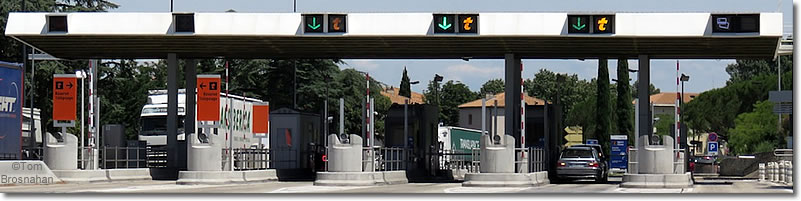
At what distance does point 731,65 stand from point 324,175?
124883 millimetres

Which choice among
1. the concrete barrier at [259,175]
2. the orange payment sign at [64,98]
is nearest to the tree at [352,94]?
the concrete barrier at [259,175]

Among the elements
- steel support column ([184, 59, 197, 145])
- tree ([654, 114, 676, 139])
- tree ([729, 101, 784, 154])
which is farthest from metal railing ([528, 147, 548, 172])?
tree ([654, 114, 676, 139])

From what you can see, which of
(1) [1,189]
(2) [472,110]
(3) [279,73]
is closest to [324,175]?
(1) [1,189]

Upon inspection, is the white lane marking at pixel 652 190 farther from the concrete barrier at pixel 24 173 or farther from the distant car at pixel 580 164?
the concrete barrier at pixel 24 173

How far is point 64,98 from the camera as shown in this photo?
31781 mm

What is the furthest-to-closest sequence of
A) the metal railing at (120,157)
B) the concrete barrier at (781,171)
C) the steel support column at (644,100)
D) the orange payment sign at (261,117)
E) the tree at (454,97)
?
the tree at (454,97), the orange payment sign at (261,117), the concrete barrier at (781,171), the metal railing at (120,157), the steel support column at (644,100)

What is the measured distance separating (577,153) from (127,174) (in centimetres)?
1253

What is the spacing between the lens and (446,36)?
2994 cm

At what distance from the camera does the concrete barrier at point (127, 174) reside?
32.2 meters

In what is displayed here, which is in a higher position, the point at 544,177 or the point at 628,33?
the point at 628,33

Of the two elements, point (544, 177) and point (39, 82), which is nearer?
point (544, 177)

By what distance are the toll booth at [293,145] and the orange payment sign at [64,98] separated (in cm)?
650

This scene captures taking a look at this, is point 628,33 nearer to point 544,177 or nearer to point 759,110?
point 544,177

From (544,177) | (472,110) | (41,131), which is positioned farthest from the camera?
(472,110)
